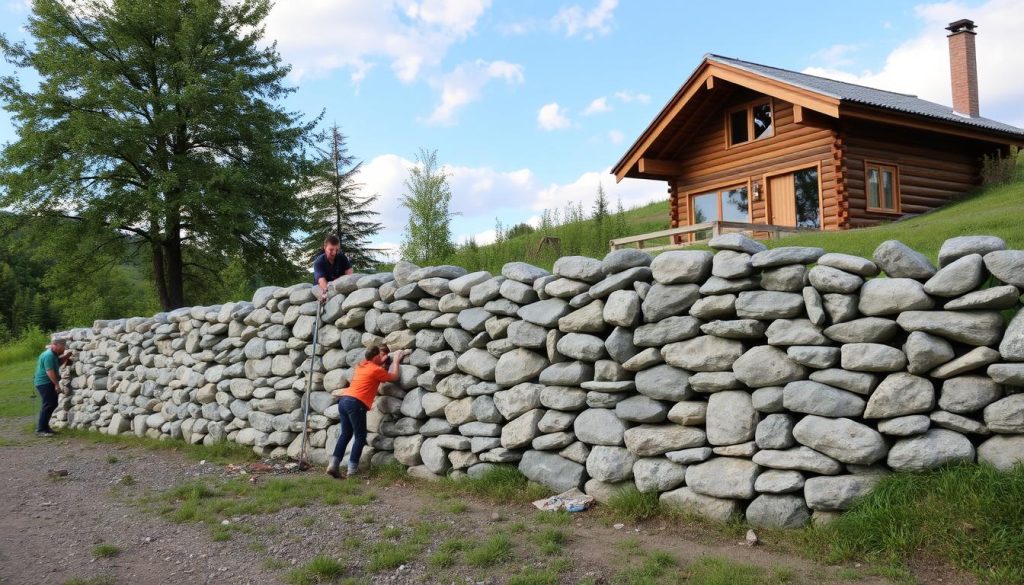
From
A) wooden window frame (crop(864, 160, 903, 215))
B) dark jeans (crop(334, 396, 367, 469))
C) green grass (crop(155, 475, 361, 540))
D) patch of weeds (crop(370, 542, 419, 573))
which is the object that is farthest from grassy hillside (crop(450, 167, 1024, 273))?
green grass (crop(155, 475, 361, 540))

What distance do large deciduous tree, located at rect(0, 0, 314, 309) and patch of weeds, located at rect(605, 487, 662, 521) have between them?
602 inches

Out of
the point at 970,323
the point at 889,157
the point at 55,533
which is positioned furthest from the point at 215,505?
the point at 889,157

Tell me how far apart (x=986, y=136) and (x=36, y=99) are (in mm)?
24425

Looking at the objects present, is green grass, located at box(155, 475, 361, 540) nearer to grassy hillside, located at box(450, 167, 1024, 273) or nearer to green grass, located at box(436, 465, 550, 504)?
green grass, located at box(436, 465, 550, 504)

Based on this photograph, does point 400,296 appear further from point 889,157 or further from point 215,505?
point 889,157

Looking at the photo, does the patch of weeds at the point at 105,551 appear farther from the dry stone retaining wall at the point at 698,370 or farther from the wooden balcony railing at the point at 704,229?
the wooden balcony railing at the point at 704,229

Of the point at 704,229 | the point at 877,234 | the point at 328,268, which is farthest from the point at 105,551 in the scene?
the point at 704,229

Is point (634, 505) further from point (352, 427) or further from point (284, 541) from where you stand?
point (352, 427)

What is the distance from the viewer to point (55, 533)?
5996mm

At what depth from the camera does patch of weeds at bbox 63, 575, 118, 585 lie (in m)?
4.62

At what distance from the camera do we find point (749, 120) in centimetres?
1700

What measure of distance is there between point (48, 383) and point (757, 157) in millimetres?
16353

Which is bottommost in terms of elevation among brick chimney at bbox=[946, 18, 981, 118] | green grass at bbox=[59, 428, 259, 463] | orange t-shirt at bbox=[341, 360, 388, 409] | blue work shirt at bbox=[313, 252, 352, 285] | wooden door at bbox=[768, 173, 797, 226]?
green grass at bbox=[59, 428, 259, 463]

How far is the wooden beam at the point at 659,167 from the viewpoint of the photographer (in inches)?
720
